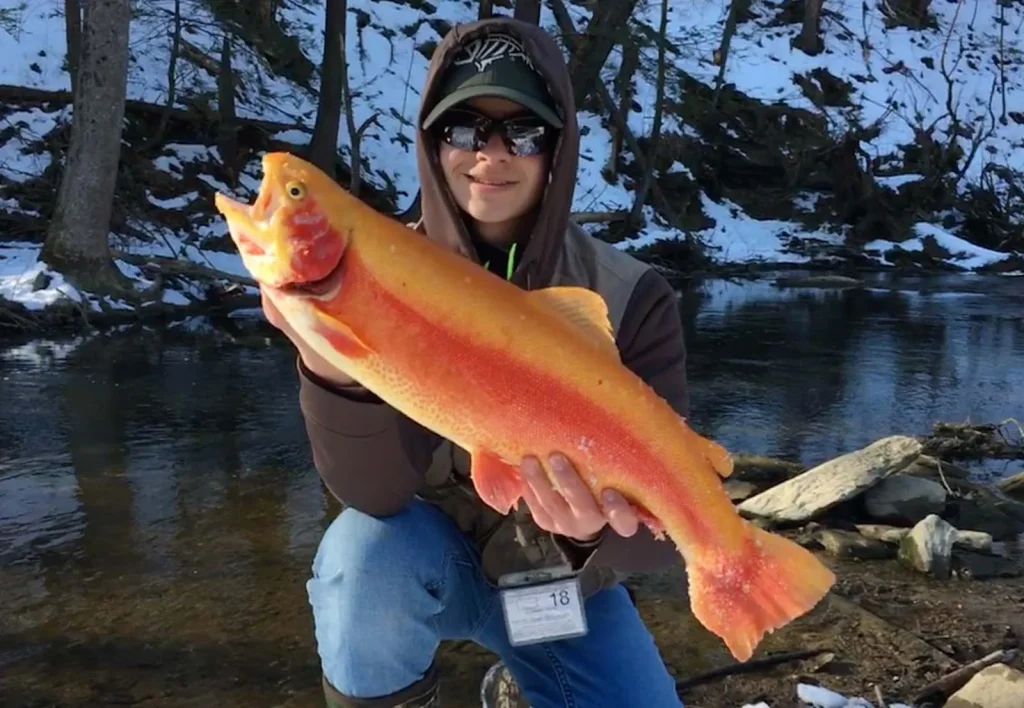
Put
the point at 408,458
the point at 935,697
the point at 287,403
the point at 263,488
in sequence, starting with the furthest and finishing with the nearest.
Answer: the point at 287,403
the point at 263,488
the point at 935,697
the point at 408,458

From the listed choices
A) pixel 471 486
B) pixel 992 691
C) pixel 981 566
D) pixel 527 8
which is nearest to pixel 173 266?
pixel 527 8

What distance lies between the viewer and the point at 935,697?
3.66 m

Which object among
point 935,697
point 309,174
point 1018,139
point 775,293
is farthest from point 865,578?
point 1018,139

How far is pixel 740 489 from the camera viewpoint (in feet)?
21.2

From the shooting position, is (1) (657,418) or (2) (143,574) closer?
(1) (657,418)

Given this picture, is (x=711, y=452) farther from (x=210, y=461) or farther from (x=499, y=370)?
(x=210, y=461)

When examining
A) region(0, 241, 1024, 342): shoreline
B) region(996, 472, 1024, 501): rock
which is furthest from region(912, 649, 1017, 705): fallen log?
region(0, 241, 1024, 342): shoreline

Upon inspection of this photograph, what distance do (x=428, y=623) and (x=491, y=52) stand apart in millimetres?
1580

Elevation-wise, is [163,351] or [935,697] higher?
[935,697]

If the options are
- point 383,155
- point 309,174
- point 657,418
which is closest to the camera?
point 309,174

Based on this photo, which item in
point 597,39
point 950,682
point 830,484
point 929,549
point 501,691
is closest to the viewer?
point 501,691

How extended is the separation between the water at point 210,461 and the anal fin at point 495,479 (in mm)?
2057

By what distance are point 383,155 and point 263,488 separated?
14.5 meters

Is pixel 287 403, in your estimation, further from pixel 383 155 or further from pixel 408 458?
pixel 383 155
